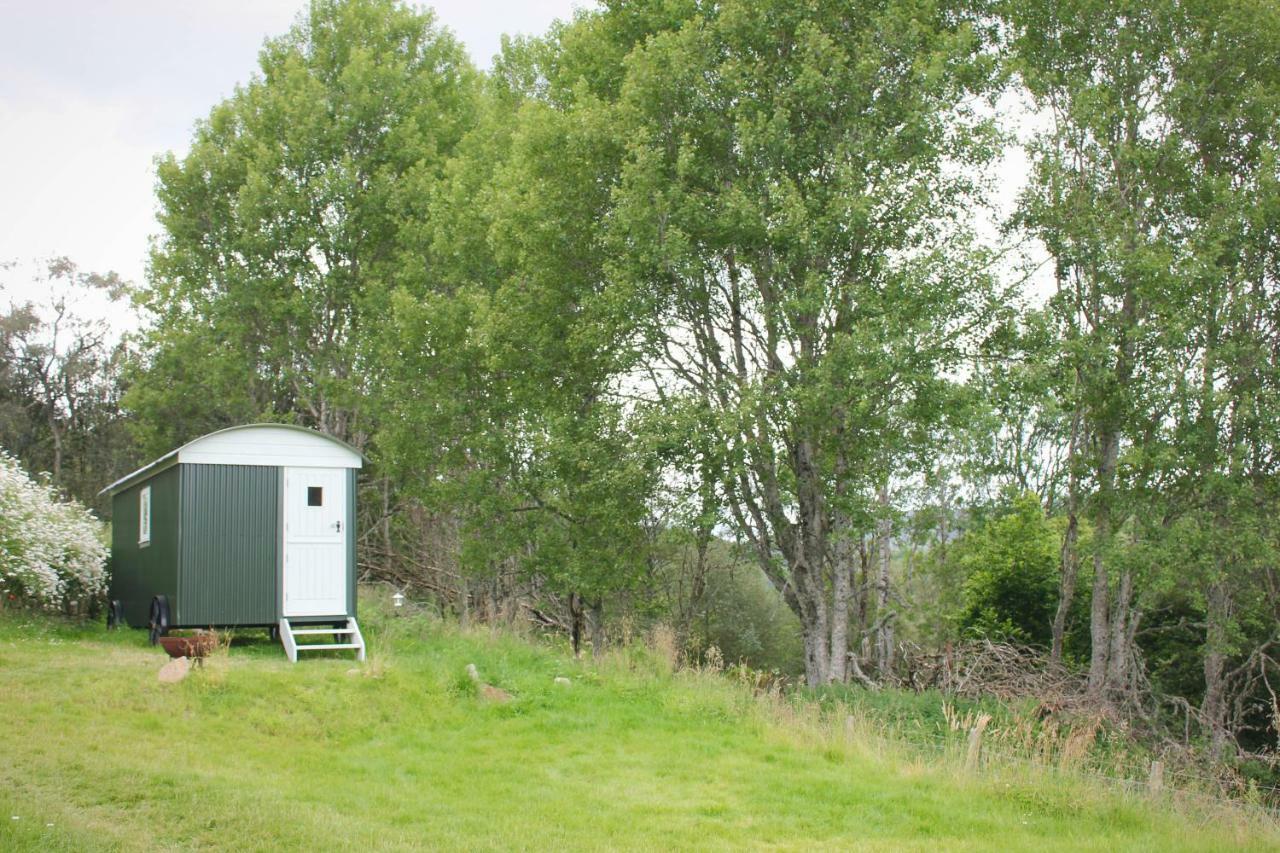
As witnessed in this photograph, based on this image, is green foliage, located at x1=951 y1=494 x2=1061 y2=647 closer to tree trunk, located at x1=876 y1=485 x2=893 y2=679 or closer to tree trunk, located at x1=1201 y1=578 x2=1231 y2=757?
tree trunk, located at x1=876 y1=485 x2=893 y2=679

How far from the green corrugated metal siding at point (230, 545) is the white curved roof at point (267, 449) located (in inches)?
4.6

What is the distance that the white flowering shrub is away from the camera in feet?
51.0

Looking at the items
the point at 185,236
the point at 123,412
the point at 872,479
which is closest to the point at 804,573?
the point at 872,479

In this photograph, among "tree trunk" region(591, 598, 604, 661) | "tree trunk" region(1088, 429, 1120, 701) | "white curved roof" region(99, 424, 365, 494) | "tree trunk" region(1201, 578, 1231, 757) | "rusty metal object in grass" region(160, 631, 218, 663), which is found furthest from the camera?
"tree trunk" region(591, 598, 604, 661)

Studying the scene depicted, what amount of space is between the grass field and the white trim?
2.70 metres

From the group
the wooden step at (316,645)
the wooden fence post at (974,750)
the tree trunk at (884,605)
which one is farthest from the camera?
the tree trunk at (884,605)

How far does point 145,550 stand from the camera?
50.3ft

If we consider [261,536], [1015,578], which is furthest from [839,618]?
[261,536]

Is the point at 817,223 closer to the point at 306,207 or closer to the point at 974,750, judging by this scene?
the point at 974,750

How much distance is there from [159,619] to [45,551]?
3.62 metres

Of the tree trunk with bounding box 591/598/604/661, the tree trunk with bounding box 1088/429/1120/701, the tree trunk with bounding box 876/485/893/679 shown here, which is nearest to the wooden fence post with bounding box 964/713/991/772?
the tree trunk with bounding box 1088/429/1120/701

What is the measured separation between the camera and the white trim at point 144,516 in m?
15.4

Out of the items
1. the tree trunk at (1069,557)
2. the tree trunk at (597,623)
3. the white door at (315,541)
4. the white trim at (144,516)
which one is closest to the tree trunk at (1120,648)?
the tree trunk at (1069,557)

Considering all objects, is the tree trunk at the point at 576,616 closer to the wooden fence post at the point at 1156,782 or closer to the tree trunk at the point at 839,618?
the tree trunk at the point at 839,618
